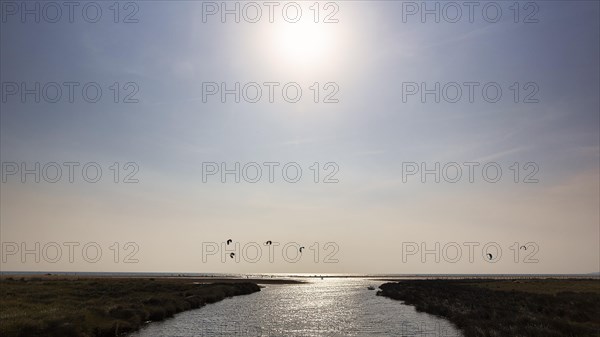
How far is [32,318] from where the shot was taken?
102 feet

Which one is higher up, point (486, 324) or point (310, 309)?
point (486, 324)

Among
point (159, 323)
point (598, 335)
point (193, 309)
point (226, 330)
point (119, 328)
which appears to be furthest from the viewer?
point (193, 309)

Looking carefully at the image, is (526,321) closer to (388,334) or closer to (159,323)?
(388,334)

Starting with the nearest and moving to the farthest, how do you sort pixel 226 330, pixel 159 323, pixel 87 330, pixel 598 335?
pixel 598 335
pixel 87 330
pixel 226 330
pixel 159 323

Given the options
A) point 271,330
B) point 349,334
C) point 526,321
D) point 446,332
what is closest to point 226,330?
point 271,330

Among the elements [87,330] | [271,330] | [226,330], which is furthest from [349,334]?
[87,330]

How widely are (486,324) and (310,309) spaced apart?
86.1 ft

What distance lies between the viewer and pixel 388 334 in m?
35.2

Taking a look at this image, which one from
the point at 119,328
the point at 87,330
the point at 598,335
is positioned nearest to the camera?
the point at 598,335

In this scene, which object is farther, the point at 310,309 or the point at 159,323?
the point at 310,309

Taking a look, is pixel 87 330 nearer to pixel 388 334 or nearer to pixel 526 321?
pixel 388 334

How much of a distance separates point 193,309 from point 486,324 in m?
35.4

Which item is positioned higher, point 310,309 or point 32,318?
point 32,318

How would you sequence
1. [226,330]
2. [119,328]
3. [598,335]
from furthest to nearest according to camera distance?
[226,330] → [119,328] → [598,335]
